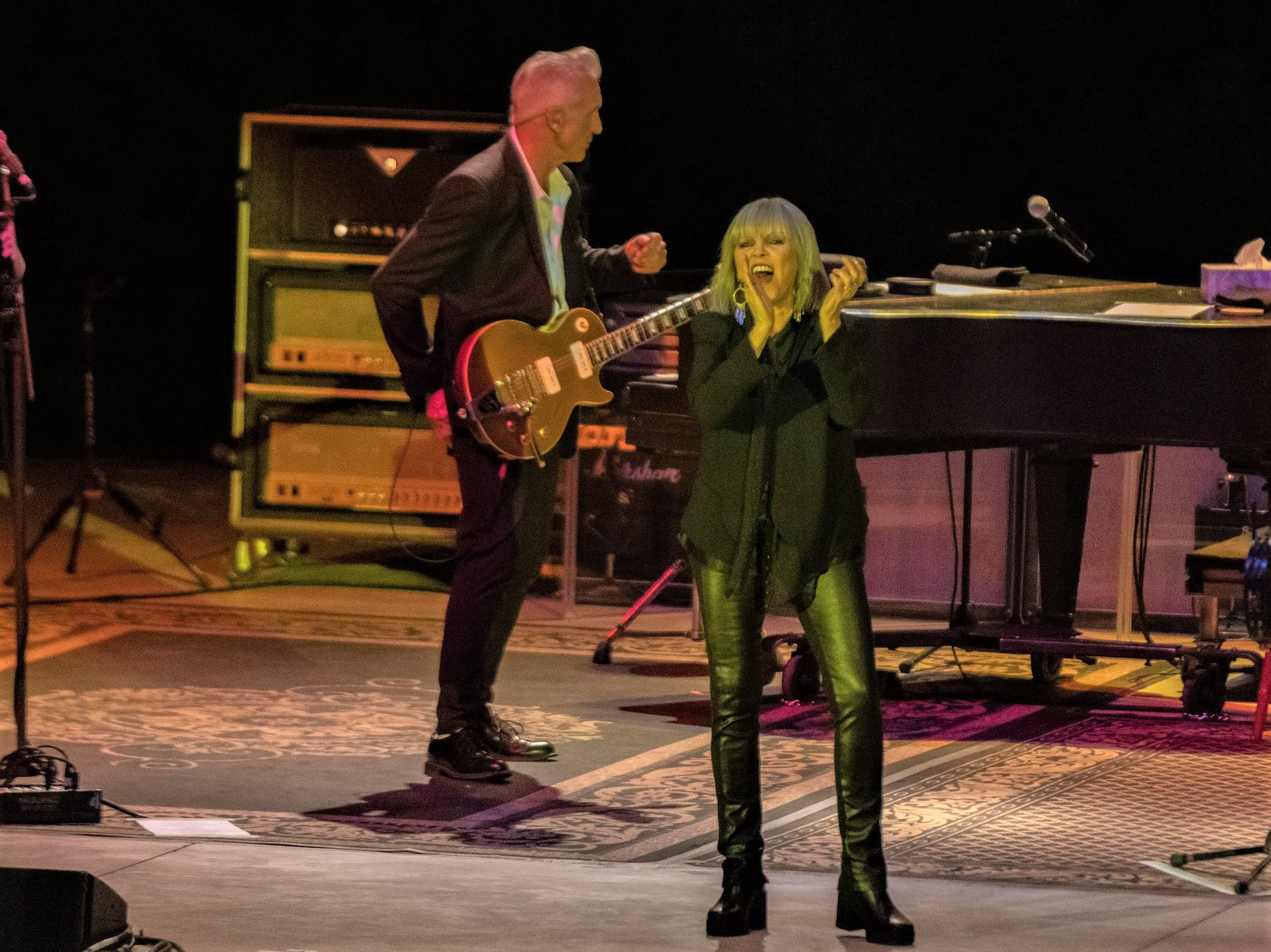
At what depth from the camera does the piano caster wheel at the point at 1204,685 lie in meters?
6.41

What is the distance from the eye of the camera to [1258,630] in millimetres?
5961

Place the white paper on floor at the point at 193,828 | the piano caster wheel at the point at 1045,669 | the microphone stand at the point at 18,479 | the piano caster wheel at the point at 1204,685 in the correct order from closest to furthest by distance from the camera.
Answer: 1. the white paper on floor at the point at 193,828
2. the microphone stand at the point at 18,479
3. the piano caster wheel at the point at 1204,685
4. the piano caster wheel at the point at 1045,669

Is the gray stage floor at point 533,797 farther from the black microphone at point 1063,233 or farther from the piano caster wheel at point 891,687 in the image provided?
the black microphone at point 1063,233

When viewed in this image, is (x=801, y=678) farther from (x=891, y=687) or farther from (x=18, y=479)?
(x=18, y=479)

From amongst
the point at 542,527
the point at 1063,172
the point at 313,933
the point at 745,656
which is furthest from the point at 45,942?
the point at 1063,172

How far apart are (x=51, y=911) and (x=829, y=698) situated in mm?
1474

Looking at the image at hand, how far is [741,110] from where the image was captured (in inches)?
381

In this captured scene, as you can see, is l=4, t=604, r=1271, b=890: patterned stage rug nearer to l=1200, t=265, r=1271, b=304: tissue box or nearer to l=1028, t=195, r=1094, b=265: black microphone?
l=1200, t=265, r=1271, b=304: tissue box

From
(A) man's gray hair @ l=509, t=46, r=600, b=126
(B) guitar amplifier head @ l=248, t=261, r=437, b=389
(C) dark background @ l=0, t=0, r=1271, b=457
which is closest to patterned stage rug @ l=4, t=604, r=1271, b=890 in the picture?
(B) guitar amplifier head @ l=248, t=261, r=437, b=389

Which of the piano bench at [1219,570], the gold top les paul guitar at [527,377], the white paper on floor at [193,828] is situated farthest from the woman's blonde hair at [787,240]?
the piano bench at [1219,570]

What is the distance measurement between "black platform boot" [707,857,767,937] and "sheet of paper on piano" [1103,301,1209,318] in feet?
8.81

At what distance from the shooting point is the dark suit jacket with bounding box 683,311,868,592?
3.93 metres

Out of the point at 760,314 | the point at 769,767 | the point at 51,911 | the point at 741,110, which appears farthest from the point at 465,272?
the point at 741,110

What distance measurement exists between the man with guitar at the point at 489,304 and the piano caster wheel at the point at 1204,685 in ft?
6.93
